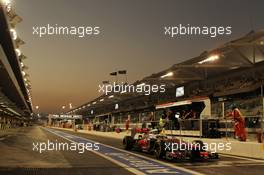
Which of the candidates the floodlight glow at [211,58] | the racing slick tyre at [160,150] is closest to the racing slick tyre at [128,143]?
the racing slick tyre at [160,150]

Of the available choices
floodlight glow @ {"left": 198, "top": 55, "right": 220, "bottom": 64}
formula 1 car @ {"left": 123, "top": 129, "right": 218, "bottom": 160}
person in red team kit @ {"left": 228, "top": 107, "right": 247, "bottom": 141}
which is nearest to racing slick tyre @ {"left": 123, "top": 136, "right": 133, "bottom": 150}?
formula 1 car @ {"left": 123, "top": 129, "right": 218, "bottom": 160}

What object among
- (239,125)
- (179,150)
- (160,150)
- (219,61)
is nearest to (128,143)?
(160,150)

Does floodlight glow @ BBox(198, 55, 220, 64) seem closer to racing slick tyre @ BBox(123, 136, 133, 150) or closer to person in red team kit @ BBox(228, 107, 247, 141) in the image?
person in red team kit @ BBox(228, 107, 247, 141)

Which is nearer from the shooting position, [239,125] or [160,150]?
[160,150]

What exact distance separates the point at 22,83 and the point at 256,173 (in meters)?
41.7

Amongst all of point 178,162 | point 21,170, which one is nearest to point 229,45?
point 178,162

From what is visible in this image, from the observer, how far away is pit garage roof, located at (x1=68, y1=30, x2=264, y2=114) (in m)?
23.5

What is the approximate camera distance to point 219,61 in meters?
28.9

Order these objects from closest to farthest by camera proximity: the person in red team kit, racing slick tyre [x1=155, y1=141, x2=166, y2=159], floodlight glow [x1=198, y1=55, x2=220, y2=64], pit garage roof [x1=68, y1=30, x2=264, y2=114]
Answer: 1. racing slick tyre [x1=155, y1=141, x2=166, y2=159]
2. the person in red team kit
3. pit garage roof [x1=68, y1=30, x2=264, y2=114]
4. floodlight glow [x1=198, y1=55, x2=220, y2=64]

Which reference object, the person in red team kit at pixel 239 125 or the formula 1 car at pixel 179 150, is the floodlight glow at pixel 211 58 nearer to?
the person in red team kit at pixel 239 125

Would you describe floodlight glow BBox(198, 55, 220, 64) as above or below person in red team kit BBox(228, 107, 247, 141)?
above

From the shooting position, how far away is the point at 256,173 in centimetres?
1151

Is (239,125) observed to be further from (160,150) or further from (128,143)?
(128,143)

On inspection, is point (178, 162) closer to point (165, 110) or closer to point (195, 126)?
point (195, 126)
